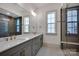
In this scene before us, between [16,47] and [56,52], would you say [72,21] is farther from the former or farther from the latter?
[16,47]

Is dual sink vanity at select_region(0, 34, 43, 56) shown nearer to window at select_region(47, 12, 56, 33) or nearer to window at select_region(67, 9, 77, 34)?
window at select_region(47, 12, 56, 33)

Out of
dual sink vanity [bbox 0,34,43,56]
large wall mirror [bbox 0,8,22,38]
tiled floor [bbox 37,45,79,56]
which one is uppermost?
large wall mirror [bbox 0,8,22,38]

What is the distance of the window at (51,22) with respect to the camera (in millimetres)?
4745

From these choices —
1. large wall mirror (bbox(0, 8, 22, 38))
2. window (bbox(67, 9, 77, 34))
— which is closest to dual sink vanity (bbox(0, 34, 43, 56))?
large wall mirror (bbox(0, 8, 22, 38))

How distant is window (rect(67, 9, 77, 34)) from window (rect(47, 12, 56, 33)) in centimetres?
68

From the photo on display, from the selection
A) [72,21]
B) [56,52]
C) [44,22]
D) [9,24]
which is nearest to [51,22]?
[44,22]

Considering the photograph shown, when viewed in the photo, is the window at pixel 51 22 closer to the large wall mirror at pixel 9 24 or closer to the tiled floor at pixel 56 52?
the tiled floor at pixel 56 52

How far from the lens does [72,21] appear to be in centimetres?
469

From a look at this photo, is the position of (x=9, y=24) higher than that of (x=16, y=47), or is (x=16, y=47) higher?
(x=9, y=24)

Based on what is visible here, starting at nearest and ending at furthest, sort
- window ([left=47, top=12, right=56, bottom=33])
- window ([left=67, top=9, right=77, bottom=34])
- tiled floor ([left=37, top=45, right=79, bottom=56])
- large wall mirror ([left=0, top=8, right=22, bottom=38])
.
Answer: large wall mirror ([left=0, top=8, right=22, bottom=38]) → tiled floor ([left=37, top=45, right=79, bottom=56]) → window ([left=67, top=9, right=77, bottom=34]) → window ([left=47, top=12, right=56, bottom=33])

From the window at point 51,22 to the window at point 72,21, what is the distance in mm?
685

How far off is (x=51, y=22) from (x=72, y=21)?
1014 mm

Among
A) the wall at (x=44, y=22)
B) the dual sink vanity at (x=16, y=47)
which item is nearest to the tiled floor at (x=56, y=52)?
the wall at (x=44, y=22)

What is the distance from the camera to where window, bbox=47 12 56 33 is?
15.6ft
